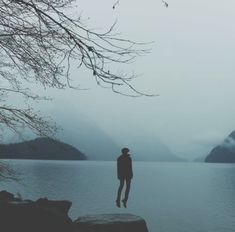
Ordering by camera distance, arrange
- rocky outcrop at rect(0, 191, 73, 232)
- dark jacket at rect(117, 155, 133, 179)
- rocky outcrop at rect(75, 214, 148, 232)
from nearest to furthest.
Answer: rocky outcrop at rect(0, 191, 73, 232)
rocky outcrop at rect(75, 214, 148, 232)
dark jacket at rect(117, 155, 133, 179)

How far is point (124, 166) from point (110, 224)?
2.25m

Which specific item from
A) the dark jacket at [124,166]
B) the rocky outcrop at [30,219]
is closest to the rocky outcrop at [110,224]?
the dark jacket at [124,166]

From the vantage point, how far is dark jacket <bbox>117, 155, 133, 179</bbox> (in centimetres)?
1611

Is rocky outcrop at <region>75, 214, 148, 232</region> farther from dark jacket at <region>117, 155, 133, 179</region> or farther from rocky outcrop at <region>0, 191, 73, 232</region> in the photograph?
rocky outcrop at <region>0, 191, 73, 232</region>

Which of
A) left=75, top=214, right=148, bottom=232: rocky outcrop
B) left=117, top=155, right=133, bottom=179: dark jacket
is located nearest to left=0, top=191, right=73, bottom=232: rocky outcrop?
left=75, top=214, right=148, bottom=232: rocky outcrop

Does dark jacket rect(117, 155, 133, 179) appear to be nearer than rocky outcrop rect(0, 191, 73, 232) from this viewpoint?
No

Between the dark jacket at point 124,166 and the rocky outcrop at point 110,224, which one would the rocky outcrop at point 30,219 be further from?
the dark jacket at point 124,166

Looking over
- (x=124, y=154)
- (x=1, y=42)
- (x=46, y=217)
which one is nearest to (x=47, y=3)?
(x=1, y=42)

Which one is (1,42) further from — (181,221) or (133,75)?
(181,221)

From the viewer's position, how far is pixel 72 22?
6340 mm

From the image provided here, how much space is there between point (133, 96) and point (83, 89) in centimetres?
114

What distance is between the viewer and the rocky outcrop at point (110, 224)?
15031mm

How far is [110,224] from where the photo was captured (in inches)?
605

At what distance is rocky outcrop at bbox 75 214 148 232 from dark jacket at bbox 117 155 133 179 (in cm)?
163
